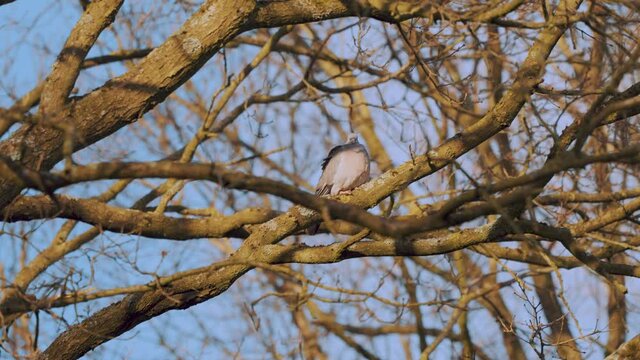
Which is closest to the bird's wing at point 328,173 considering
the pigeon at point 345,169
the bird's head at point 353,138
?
the pigeon at point 345,169

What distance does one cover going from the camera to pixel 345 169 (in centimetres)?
775

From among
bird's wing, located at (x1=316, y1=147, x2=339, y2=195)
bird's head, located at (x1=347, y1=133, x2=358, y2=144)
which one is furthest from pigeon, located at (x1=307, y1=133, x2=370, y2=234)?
bird's head, located at (x1=347, y1=133, x2=358, y2=144)

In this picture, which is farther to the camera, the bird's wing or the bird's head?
the bird's head

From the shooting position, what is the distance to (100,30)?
5332 millimetres

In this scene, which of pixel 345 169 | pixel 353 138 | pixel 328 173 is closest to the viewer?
pixel 345 169

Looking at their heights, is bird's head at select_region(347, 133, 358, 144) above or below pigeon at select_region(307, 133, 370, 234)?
above

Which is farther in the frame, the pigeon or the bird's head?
the bird's head

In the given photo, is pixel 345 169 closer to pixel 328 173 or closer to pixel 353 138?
pixel 328 173

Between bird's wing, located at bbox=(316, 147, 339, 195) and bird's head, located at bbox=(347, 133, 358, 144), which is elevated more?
bird's head, located at bbox=(347, 133, 358, 144)

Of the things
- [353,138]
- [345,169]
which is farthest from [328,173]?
[353,138]

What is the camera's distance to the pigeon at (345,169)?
25.4 feet

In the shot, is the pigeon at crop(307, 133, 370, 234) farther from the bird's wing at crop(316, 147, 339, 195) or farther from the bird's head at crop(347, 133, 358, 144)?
the bird's head at crop(347, 133, 358, 144)

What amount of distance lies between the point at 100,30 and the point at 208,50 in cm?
67

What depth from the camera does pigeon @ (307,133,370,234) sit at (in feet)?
25.4
